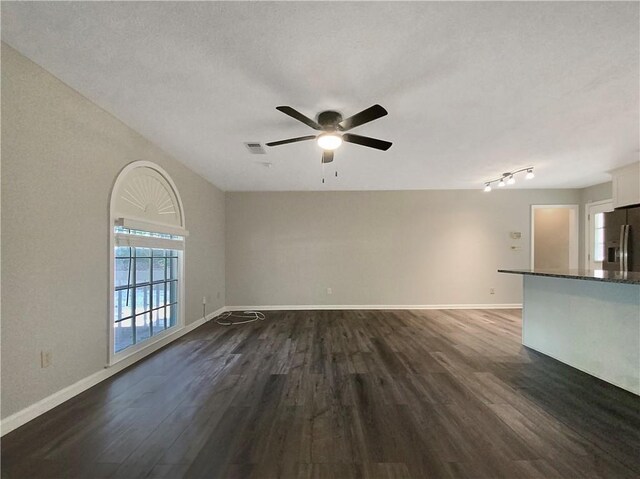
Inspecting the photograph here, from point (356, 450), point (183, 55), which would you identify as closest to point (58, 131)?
point (183, 55)

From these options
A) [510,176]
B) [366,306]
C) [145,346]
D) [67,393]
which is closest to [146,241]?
[145,346]

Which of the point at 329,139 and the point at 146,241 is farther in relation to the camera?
the point at 146,241

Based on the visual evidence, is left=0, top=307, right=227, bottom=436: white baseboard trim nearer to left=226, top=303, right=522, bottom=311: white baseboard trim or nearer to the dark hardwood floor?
the dark hardwood floor

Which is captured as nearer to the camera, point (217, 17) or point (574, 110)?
point (217, 17)

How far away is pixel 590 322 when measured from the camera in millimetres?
2646

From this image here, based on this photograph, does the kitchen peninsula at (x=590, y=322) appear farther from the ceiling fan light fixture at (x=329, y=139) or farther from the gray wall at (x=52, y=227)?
the gray wall at (x=52, y=227)

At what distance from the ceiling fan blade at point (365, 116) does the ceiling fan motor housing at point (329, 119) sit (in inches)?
2.9

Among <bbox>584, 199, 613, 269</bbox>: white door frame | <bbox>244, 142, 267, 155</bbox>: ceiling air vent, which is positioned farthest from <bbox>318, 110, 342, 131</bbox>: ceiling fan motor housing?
<bbox>584, 199, 613, 269</bbox>: white door frame

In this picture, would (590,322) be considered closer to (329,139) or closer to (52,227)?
(329,139)

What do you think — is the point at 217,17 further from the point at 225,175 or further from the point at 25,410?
the point at 225,175

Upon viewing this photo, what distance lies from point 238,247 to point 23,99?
4.07m

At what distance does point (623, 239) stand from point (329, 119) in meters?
4.82

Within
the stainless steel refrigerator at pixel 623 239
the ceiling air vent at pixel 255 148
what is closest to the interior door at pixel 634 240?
the stainless steel refrigerator at pixel 623 239

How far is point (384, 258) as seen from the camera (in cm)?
571
